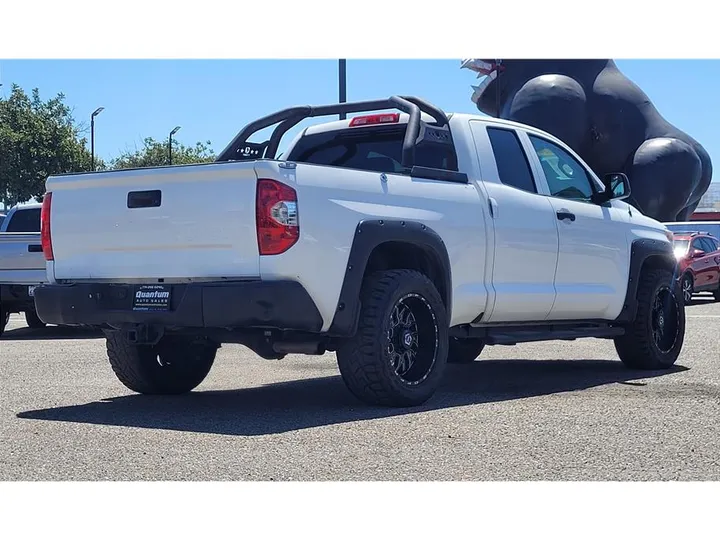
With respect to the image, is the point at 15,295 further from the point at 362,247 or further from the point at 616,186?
the point at 362,247

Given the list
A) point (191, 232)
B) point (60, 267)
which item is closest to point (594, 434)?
point (191, 232)

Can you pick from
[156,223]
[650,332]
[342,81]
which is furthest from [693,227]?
[156,223]

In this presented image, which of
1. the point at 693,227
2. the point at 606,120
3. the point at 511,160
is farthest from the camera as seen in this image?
the point at 606,120

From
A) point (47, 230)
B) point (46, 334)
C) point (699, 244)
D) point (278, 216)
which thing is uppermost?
point (278, 216)

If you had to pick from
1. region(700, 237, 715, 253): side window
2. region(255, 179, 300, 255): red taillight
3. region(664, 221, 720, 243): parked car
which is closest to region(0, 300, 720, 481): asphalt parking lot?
region(255, 179, 300, 255): red taillight

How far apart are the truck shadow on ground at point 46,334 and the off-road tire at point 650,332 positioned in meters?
6.71

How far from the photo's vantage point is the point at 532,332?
7.89 metres

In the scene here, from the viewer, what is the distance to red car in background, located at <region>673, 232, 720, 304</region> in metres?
21.6

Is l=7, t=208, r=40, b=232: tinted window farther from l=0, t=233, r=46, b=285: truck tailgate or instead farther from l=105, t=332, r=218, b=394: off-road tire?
l=105, t=332, r=218, b=394: off-road tire

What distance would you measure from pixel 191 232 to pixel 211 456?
161 cm

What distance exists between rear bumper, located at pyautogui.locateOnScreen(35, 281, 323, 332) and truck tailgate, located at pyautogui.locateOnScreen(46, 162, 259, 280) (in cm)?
12

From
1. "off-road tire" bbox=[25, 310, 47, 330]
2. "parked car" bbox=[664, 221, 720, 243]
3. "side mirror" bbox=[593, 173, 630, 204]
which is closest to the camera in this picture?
"side mirror" bbox=[593, 173, 630, 204]

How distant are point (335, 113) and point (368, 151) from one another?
45 cm

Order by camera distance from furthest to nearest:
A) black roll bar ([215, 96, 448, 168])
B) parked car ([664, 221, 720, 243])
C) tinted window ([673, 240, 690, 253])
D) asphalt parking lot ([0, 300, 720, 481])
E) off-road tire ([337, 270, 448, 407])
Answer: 1. parked car ([664, 221, 720, 243])
2. tinted window ([673, 240, 690, 253])
3. black roll bar ([215, 96, 448, 168])
4. off-road tire ([337, 270, 448, 407])
5. asphalt parking lot ([0, 300, 720, 481])
